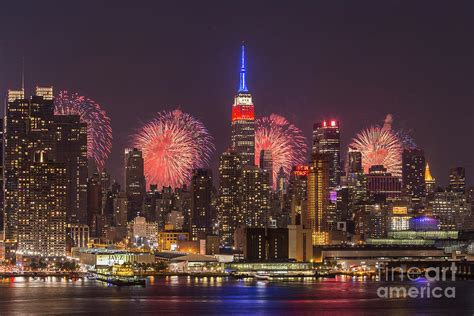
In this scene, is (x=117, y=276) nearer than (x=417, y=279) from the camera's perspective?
Yes

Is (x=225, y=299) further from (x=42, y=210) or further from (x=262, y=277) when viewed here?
(x=42, y=210)

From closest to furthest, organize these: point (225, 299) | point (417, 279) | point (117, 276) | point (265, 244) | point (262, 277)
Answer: point (225, 299) → point (117, 276) → point (417, 279) → point (262, 277) → point (265, 244)

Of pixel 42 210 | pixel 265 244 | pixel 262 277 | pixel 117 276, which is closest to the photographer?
pixel 117 276

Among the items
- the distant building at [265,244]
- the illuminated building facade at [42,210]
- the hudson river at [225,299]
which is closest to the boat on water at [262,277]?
the hudson river at [225,299]

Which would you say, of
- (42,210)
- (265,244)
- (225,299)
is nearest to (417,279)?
(265,244)

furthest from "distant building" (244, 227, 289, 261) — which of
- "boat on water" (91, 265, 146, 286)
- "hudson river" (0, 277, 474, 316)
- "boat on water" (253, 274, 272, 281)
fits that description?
"hudson river" (0, 277, 474, 316)
